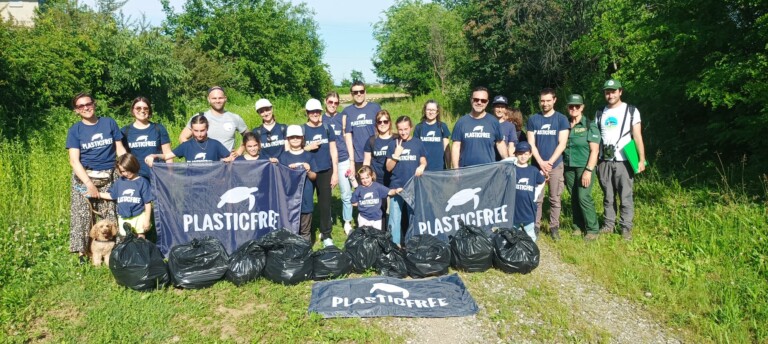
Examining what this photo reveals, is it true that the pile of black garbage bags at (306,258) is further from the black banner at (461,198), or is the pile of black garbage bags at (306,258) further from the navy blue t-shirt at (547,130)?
the navy blue t-shirt at (547,130)

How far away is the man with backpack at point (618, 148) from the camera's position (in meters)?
5.82

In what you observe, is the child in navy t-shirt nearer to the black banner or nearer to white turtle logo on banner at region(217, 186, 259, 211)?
the black banner

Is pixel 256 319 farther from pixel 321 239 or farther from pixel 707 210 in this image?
pixel 707 210

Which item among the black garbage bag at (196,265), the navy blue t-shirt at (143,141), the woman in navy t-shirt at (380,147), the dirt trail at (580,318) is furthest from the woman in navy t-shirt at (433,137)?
the navy blue t-shirt at (143,141)

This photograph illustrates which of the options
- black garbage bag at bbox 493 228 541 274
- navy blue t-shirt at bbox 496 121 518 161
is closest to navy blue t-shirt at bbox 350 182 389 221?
black garbage bag at bbox 493 228 541 274

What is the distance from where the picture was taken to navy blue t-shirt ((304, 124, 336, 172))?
19.6 feet

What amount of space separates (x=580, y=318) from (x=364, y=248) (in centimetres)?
219

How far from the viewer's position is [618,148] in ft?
19.2

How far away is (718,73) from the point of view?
6.71m

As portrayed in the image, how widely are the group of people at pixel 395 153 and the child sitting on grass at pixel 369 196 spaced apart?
1 centimetres

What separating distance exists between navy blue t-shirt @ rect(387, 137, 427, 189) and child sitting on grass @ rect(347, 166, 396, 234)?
186 millimetres

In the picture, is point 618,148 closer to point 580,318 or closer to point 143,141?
point 580,318

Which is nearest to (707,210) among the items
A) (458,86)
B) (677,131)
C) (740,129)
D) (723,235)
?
(723,235)

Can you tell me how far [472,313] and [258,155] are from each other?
3130mm
